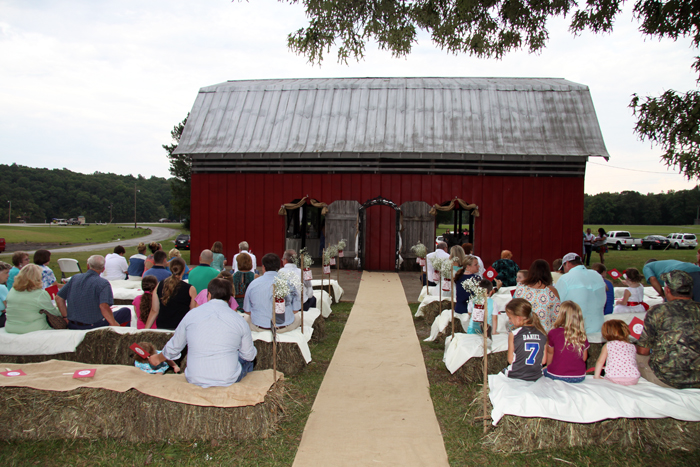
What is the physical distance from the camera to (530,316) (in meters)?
4.31

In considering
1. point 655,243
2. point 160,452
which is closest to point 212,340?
point 160,452

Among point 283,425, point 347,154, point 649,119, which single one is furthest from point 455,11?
point 347,154

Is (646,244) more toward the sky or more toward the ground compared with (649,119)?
more toward the ground

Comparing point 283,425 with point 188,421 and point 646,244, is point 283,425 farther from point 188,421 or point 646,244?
point 646,244

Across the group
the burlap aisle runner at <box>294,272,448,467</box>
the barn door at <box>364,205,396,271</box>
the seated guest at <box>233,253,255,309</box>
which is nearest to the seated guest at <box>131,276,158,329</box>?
the seated guest at <box>233,253,255,309</box>

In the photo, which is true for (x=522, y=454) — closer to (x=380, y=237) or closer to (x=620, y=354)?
(x=620, y=354)

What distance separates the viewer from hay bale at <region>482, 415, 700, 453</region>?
12.5 ft

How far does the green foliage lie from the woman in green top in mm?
96628

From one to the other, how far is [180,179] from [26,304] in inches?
1075

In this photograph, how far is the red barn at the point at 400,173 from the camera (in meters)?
15.2

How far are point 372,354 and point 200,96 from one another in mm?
14857

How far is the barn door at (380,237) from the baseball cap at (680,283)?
1154 cm

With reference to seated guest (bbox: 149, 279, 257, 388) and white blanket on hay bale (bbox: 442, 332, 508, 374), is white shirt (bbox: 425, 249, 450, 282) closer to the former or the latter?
white blanket on hay bale (bbox: 442, 332, 508, 374)

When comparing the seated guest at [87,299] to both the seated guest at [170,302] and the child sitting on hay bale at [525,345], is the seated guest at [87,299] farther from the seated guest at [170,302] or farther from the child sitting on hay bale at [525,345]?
the child sitting on hay bale at [525,345]
